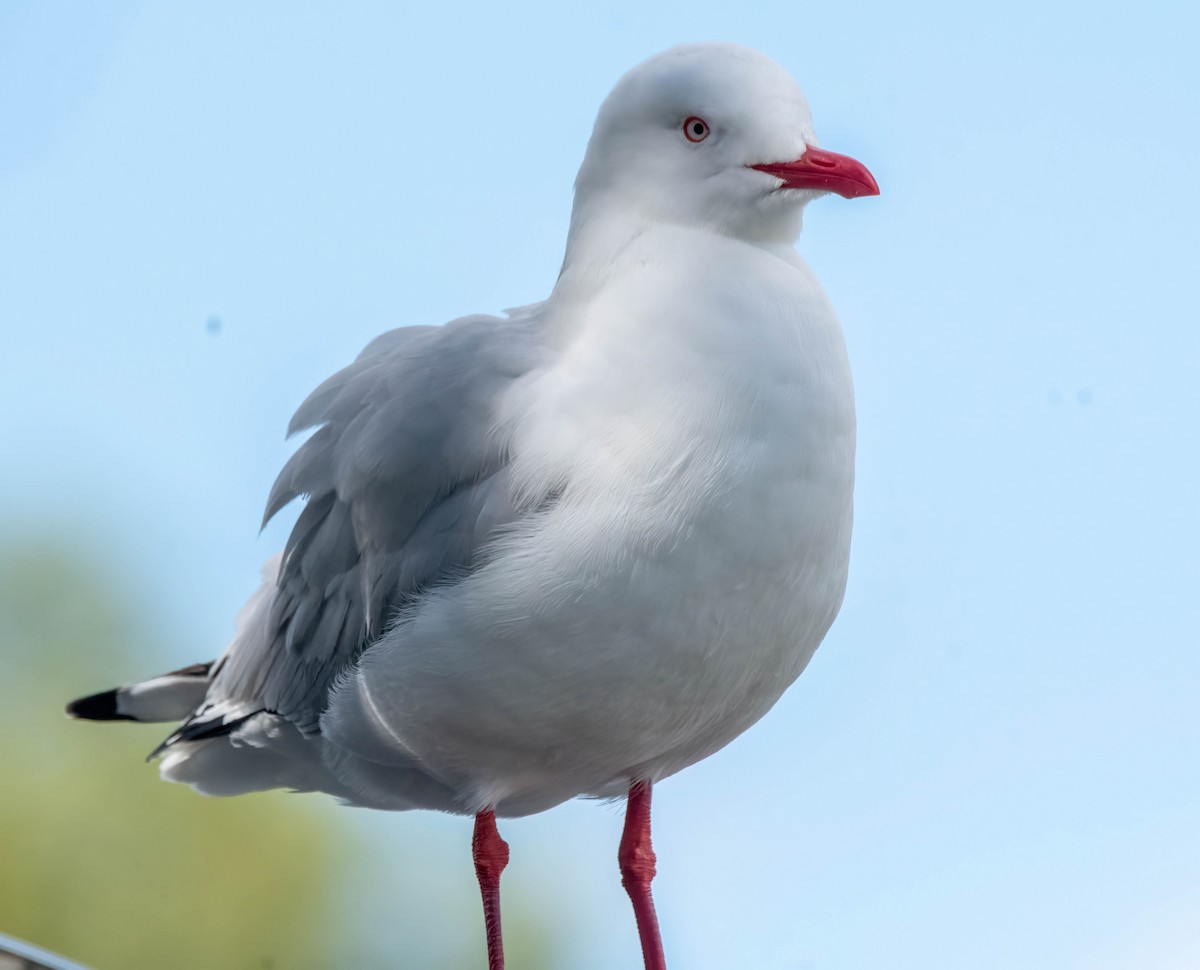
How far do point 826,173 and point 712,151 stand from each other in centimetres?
13

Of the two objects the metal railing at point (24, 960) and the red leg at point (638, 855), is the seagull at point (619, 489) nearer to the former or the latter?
the red leg at point (638, 855)

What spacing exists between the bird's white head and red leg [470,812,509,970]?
2.40 feet

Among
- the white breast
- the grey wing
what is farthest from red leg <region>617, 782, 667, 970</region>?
the grey wing

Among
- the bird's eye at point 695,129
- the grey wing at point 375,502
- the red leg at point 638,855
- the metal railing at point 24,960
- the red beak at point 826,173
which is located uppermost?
the bird's eye at point 695,129

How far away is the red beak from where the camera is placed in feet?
5.07

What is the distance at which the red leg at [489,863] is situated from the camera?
5.91 feet

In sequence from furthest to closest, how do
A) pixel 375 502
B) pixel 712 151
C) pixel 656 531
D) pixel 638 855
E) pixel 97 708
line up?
pixel 97 708 → pixel 638 855 → pixel 375 502 → pixel 712 151 → pixel 656 531

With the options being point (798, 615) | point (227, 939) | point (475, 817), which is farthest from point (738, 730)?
point (227, 939)

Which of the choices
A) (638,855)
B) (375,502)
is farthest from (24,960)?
(638,855)

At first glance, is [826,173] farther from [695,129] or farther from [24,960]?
[24,960]

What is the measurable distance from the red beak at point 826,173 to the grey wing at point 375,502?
343 millimetres

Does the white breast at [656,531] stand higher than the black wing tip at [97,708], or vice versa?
the white breast at [656,531]

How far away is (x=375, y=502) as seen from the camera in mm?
1733

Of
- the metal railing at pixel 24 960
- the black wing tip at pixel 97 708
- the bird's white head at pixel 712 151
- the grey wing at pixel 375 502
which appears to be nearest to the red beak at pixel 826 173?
the bird's white head at pixel 712 151
